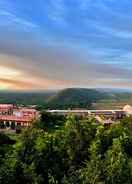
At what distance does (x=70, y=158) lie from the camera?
1905 cm

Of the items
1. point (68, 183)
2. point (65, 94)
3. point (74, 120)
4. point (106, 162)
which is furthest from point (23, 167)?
point (65, 94)

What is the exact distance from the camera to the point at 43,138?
19.8 meters

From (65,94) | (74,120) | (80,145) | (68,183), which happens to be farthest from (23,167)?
(65,94)

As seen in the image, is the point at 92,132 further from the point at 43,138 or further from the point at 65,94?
the point at 65,94

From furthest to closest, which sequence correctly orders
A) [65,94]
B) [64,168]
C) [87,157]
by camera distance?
[65,94]
[87,157]
[64,168]

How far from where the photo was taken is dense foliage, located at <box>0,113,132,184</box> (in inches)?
634

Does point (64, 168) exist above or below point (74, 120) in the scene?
below

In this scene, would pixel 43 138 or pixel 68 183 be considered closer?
pixel 68 183

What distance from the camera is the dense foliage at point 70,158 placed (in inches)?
634

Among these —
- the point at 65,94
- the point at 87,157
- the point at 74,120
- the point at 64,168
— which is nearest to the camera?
the point at 64,168

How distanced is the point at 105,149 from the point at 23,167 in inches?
203

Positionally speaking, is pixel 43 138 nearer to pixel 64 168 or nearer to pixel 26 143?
pixel 26 143

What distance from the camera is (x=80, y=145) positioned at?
20.3 m

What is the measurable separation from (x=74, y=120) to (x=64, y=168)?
13.2ft
